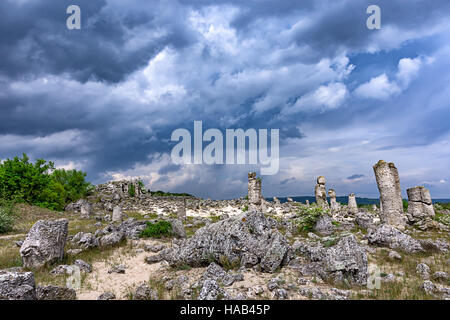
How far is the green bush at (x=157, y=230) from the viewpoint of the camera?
1616 centimetres

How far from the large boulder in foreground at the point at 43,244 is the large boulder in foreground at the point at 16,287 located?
14.5 feet

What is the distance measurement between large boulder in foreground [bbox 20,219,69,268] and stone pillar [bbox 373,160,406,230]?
20.9 m

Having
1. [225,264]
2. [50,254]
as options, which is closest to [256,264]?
[225,264]

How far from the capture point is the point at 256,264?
902cm

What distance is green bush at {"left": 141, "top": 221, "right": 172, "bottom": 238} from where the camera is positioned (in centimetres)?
1616

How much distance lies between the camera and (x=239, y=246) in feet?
30.6

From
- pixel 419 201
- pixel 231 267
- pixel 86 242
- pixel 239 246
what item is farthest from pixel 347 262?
pixel 419 201

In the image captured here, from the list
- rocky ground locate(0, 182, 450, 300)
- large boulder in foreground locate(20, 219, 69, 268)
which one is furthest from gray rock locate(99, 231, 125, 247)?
large boulder in foreground locate(20, 219, 69, 268)

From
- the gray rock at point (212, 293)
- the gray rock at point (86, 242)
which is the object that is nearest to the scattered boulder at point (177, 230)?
the gray rock at point (86, 242)

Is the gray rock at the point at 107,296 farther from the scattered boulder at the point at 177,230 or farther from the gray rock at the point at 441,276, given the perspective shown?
the gray rock at the point at 441,276

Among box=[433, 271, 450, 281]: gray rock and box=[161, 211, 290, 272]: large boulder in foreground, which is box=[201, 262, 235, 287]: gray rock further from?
box=[433, 271, 450, 281]: gray rock
